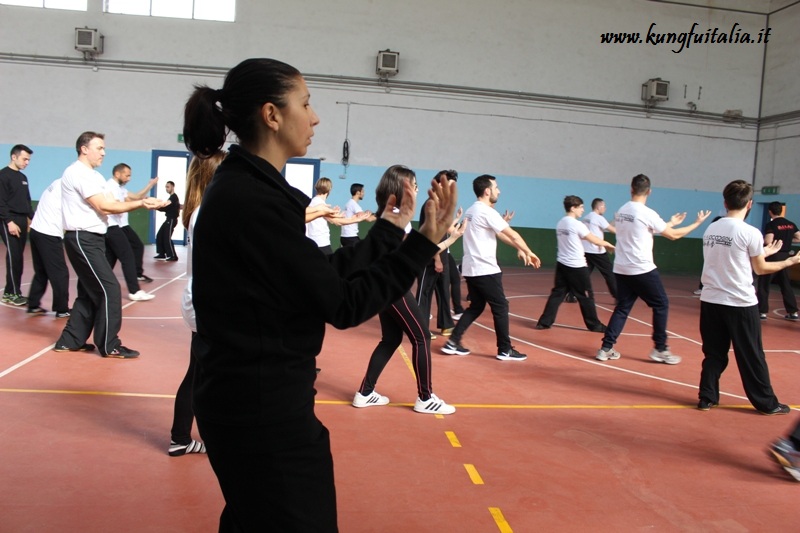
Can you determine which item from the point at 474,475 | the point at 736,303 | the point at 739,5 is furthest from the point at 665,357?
the point at 739,5

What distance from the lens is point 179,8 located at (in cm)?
1638

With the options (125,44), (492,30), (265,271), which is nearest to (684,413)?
(265,271)

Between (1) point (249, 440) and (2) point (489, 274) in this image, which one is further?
(2) point (489, 274)

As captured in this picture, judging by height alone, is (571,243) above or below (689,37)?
below

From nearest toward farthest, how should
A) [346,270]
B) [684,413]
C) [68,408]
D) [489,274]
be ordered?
[346,270] < [68,408] < [684,413] < [489,274]

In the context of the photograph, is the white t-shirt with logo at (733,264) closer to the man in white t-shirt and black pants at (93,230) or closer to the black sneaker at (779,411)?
the black sneaker at (779,411)

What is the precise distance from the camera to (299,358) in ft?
5.03

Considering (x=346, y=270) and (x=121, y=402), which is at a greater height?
(x=346, y=270)

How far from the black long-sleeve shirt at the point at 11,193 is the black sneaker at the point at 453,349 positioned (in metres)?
5.59

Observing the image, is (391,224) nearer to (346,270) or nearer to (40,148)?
(346,270)

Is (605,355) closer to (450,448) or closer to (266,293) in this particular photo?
(450,448)

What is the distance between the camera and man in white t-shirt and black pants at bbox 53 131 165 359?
→ 5.44 meters

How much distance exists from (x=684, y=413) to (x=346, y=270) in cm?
417

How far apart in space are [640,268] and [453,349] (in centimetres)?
209
